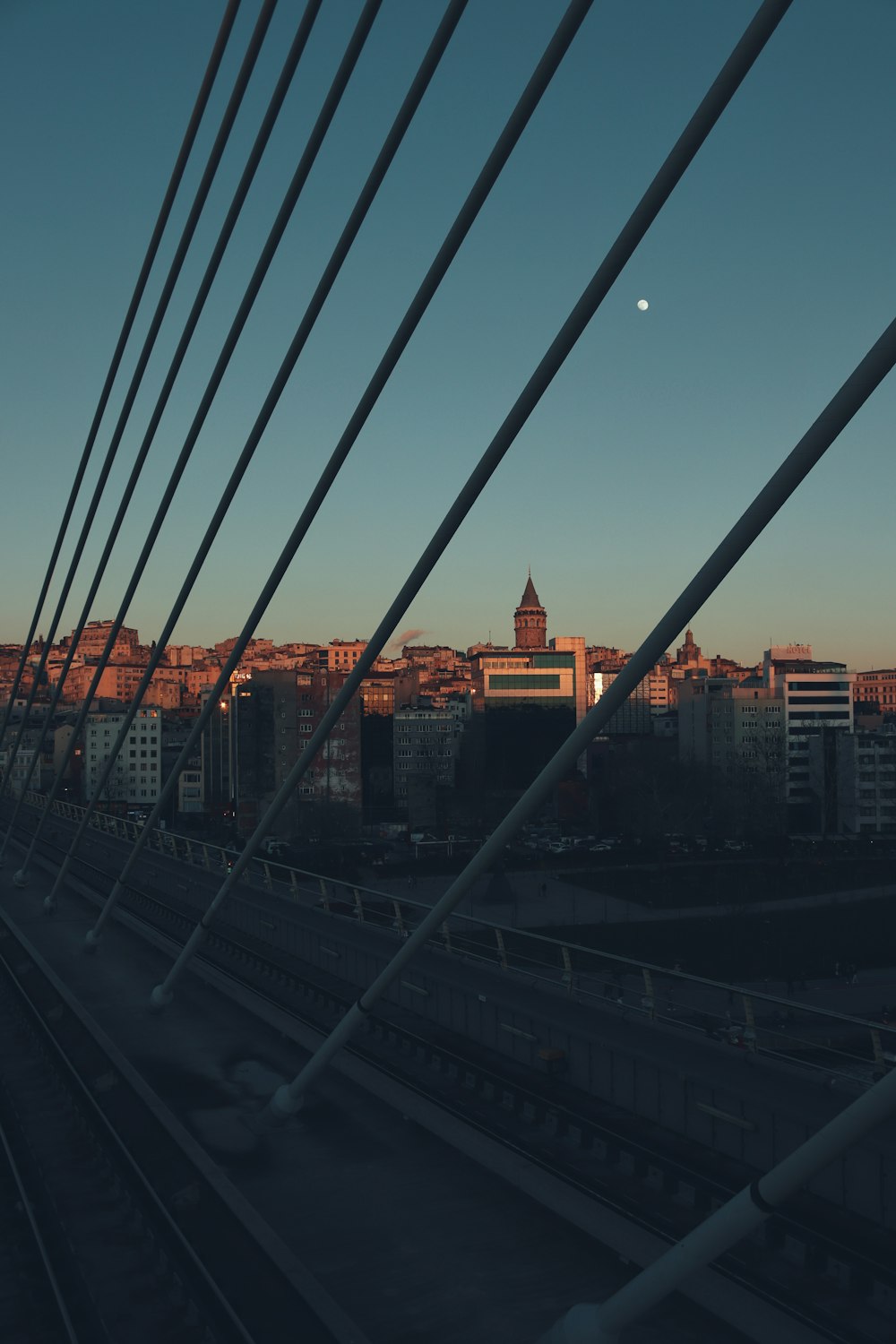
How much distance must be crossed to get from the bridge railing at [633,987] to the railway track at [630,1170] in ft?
3.19

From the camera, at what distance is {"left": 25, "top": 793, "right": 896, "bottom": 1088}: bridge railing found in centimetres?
776

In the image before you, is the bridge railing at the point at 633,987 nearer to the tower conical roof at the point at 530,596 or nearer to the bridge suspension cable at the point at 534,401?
the bridge suspension cable at the point at 534,401

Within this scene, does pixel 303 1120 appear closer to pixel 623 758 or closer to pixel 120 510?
pixel 120 510

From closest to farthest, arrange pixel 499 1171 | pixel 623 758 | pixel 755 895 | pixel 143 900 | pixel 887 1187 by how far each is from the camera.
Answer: pixel 887 1187
pixel 499 1171
pixel 143 900
pixel 755 895
pixel 623 758

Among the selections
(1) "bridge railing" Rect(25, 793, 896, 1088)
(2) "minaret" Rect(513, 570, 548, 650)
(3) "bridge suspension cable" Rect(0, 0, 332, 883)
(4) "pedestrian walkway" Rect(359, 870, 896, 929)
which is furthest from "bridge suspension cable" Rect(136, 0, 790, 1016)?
(2) "minaret" Rect(513, 570, 548, 650)

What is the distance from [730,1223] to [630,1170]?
3.93m

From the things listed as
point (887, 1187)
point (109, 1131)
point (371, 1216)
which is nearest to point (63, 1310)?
point (371, 1216)

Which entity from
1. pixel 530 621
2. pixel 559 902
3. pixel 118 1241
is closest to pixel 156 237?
pixel 118 1241

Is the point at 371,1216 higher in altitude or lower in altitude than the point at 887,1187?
lower

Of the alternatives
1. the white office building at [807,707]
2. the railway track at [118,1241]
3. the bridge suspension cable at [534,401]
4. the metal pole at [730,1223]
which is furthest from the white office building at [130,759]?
the metal pole at [730,1223]

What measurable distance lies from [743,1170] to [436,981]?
196 inches

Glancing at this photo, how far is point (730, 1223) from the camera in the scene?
4.01m

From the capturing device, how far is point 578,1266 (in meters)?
6.42

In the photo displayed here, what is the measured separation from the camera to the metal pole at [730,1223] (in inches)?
145
